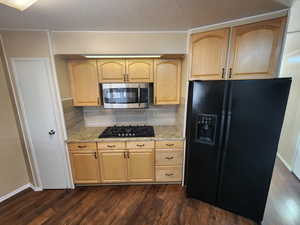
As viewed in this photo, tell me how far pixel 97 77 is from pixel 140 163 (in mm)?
1609

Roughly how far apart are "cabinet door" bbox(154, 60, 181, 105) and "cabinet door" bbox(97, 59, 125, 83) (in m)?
0.57

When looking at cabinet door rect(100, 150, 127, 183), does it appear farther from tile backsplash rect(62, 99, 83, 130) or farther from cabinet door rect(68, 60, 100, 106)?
cabinet door rect(68, 60, 100, 106)

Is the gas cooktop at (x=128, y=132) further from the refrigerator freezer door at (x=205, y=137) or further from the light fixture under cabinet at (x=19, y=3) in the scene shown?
the light fixture under cabinet at (x=19, y=3)

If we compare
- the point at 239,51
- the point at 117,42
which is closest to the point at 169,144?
the point at 239,51

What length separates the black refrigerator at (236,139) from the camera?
4.54 feet

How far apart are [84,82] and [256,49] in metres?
2.41

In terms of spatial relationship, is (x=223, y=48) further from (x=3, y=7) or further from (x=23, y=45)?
(x=23, y=45)

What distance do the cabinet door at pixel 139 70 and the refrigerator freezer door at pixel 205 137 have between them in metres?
0.78

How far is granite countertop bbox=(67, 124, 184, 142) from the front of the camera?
82.2 inches

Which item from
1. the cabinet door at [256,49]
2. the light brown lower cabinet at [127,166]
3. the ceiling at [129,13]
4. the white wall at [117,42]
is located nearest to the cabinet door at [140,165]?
the light brown lower cabinet at [127,166]

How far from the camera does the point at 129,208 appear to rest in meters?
1.88

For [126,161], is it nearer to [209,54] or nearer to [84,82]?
[84,82]

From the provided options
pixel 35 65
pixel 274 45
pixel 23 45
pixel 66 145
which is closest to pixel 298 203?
pixel 274 45

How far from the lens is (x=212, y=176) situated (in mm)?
1789
